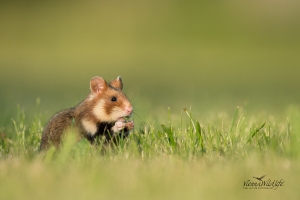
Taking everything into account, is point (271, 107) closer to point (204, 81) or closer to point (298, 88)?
point (298, 88)

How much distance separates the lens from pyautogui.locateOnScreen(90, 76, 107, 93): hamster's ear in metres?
6.96

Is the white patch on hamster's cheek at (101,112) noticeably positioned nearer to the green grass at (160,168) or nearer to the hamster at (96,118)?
the hamster at (96,118)

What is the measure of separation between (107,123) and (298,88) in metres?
10.4

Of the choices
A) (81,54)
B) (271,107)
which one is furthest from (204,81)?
(81,54)

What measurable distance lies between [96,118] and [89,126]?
0.39ft

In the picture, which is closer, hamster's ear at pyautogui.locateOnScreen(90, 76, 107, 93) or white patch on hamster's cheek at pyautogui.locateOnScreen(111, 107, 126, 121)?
white patch on hamster's cheek at pyautogui.locateOnScreen(111, 107, 126, 121)

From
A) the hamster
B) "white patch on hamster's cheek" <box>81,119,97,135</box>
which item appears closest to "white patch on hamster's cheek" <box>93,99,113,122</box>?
the hamster

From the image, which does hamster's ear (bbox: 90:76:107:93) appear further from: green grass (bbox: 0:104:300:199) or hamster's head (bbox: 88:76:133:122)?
green grass (bbox: 0:104:300:199)

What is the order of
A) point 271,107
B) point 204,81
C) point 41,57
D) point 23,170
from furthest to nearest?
point 41,57 < point 204,81 < point 271,107 < point 23,170

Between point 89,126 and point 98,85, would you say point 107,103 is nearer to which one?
point 98,85

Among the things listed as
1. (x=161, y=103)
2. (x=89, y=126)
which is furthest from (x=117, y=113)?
(x=161, y=103)

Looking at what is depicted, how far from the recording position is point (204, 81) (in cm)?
1917

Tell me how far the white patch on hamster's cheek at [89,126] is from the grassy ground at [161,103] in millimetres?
372

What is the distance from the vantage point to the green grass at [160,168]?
4547 mm
